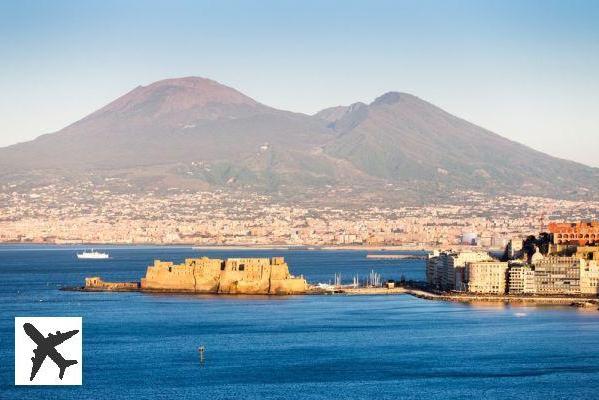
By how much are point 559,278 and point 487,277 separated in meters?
4.20

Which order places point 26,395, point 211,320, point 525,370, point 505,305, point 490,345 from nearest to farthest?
1. point 26,395
2. point 525,370
3. point 490,345
4. point 211,320
5. point 505,305

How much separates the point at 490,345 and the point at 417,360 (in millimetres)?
5963

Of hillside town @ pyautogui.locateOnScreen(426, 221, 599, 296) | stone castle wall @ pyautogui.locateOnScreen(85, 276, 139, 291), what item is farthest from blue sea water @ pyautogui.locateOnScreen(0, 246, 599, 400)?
hillside town @ pyautogui.locateOnScreen(426, 221, 599, 296)

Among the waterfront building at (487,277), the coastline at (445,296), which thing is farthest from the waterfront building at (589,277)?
the waterfront building at (487,277)

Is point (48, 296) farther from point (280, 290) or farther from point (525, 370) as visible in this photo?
point (525, 370)

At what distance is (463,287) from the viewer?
3410 inches

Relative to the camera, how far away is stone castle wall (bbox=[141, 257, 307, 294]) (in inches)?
3398

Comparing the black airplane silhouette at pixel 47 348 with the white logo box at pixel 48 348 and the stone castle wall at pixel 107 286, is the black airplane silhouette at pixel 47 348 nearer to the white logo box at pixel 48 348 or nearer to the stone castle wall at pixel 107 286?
the white logo box at pixel 48 348

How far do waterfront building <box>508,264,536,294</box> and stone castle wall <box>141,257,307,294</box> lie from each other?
41.0ft

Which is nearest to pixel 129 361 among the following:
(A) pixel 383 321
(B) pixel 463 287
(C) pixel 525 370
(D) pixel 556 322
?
(C) pixel 525 370

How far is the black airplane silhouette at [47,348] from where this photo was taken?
20531 mm

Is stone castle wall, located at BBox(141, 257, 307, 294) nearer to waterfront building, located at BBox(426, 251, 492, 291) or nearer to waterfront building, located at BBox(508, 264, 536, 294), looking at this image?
waterfront building, located at BBox(426, 251, 492, 291)

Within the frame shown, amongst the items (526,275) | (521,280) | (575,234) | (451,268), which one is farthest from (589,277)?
(575,234)

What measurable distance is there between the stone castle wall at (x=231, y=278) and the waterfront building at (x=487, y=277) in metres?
10.2
